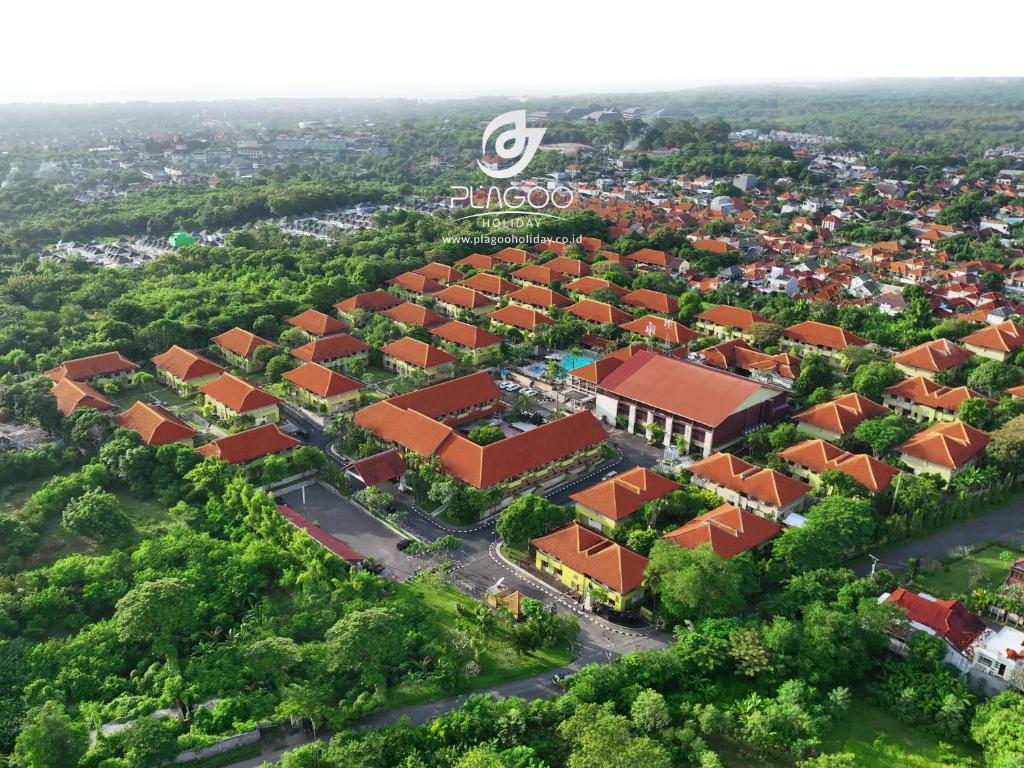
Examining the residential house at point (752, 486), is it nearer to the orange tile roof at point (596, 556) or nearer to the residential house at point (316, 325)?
the orange tile roof at point (596, 556)

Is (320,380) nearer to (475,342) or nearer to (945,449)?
(475,342)

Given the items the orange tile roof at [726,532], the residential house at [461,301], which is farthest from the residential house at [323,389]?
the orange tile roof at [726,532]

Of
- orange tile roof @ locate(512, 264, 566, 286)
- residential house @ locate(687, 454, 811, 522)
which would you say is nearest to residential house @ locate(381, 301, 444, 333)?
orange tile roof @ locate(512, 264, 566, 286)

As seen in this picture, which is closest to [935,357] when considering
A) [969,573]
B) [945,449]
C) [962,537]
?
[945,449]

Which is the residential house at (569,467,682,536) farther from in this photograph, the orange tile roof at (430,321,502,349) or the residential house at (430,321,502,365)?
the orange tile roof at (430,321,502,349)

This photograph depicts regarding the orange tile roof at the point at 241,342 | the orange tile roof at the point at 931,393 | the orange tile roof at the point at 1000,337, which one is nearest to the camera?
the orange tile roof at the point at 931,393

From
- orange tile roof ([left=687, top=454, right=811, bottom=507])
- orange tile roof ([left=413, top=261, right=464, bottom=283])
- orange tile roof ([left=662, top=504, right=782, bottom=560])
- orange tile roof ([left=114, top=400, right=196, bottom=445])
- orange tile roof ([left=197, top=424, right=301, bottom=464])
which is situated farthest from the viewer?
orange tile roof ([left=413, top=261, right=464, bottom=283])
